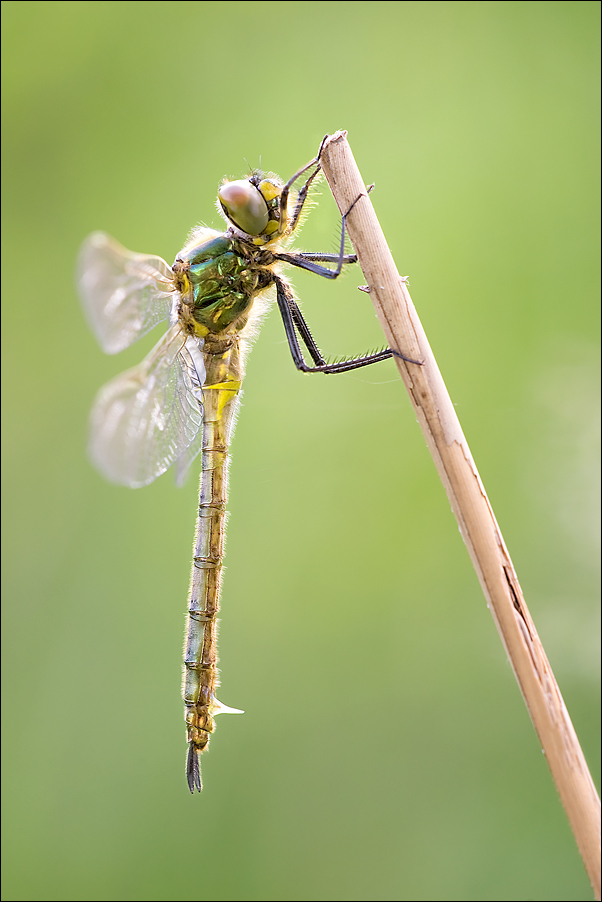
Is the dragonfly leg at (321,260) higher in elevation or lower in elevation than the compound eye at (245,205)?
lower

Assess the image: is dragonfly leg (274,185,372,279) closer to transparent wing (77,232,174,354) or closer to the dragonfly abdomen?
the dragonfly abdomen

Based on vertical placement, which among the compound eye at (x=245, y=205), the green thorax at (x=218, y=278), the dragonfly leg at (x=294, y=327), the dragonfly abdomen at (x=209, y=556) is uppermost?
the compound eye at (x=245, y=205)

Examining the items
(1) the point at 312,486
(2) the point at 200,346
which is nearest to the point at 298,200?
(2) the point at 200,346

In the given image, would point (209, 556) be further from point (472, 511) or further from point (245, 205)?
point (472, 511)

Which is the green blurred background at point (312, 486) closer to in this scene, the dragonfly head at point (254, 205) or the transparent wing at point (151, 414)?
the transparent wing at point (151, 414)

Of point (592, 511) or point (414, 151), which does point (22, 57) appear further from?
point (592, 511)

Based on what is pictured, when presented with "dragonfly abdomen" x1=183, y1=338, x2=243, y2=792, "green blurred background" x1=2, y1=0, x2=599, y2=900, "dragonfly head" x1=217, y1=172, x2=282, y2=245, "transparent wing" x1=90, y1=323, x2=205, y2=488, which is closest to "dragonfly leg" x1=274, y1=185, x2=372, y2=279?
"dragonfly head" x1=217, y1=172, x2=282, y2=245

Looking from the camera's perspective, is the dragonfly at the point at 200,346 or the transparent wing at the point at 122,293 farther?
the transparent wing at the point at 122,293

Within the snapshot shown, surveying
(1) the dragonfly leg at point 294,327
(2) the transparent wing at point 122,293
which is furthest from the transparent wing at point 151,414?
(1) the dragonfly leg at point 294,327
